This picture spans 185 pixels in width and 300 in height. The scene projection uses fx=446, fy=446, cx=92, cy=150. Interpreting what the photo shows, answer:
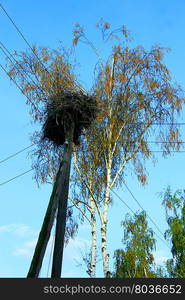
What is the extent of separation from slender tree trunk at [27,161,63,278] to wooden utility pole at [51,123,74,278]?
0.12 meters

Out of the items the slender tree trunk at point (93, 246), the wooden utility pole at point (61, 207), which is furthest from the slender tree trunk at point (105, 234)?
the wooden utility pole at point (61, 207)

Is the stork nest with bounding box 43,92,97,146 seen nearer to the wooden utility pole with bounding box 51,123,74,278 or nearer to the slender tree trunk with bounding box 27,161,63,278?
the wooden utility pole with bounding box 51,123,74,278

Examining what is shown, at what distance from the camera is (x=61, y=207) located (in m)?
5.64

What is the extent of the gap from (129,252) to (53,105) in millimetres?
14122

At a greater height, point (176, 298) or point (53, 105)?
point (53, 105)

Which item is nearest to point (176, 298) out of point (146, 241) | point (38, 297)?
point (38, 297)

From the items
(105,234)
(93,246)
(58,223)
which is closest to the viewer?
(58,223)

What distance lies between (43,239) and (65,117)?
1.98m

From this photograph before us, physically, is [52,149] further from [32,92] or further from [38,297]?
[32,92]

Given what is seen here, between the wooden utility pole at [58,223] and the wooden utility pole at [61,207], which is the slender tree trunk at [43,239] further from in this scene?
the wooden utility pole at [61,207]

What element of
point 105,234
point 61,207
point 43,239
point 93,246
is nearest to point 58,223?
point 61,207

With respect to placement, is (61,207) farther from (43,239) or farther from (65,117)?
(65,117)

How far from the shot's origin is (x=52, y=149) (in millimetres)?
6836

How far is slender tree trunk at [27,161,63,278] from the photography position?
4941mm
